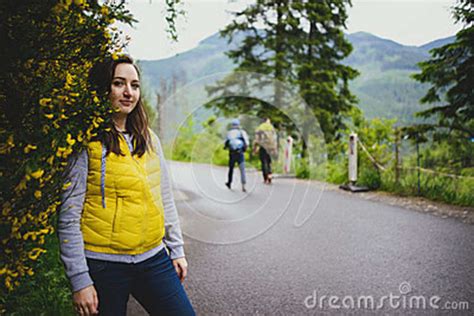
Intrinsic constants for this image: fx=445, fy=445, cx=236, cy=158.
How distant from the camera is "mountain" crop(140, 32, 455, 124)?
62534mm

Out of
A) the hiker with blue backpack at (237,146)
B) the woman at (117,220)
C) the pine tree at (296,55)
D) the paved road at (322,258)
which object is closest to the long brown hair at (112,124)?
the woman at (117,220)

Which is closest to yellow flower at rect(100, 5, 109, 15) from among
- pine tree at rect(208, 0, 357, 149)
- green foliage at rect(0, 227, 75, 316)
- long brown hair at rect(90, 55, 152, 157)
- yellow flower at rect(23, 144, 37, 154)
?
long brown hair at rect(90, 55, 152, 157)

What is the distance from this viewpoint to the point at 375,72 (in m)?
115

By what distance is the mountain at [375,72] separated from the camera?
6253 centimetres

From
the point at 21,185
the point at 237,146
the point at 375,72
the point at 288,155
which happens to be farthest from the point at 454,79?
the point at 375,72

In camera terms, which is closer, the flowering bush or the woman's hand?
the flowering bush

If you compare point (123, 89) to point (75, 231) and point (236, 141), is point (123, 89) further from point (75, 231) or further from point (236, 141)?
point (236, 141)

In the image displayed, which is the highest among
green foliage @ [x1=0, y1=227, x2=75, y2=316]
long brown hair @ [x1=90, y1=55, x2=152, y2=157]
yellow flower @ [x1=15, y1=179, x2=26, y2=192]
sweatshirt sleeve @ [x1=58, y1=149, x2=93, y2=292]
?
long brown hair @ [x1=90, y1=55, x2=152, y2=157]

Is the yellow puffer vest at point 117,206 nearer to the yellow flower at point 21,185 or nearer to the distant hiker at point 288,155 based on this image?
the yellow flower at point 21,185

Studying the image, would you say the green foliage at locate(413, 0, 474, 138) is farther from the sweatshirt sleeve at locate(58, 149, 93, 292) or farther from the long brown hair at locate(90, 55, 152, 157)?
the sweatshirt sleeve at locate(58, 149, 93, 292)

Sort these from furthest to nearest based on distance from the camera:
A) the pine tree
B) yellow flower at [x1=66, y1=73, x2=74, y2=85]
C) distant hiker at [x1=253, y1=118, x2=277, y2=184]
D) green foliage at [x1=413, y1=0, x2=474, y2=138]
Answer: the pine tree
distant hiker at [x1=253, y1=118, x2=277, y2=184]
green foliage at [x1=413, y1=0, x2=474, y2=138]
yellow flower at [x1=66, y1=73, x2=74, y2=85]

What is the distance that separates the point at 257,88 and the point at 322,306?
17761mm

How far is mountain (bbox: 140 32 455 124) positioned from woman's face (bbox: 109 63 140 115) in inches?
775

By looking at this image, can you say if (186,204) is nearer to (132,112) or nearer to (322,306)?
(322,306)
